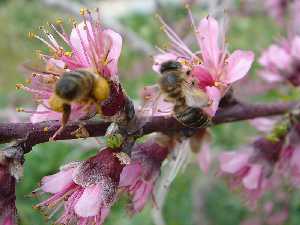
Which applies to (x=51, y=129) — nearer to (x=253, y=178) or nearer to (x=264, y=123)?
(x=253, y=178)

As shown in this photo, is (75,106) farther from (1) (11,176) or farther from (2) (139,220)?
(2) (139,220)

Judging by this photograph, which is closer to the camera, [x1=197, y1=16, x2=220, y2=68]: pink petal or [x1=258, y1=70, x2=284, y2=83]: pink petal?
[x1=197, y1=16, x2=220, y2=68]: pink petal

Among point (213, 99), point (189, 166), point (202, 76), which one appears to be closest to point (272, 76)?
point (202, 76)

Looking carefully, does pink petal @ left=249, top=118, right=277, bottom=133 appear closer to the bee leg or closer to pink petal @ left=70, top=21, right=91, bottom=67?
pink petal @ left=70, top=21, right=91, bottom=67

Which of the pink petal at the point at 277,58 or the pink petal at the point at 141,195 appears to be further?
the pink petal at the point at 277,58

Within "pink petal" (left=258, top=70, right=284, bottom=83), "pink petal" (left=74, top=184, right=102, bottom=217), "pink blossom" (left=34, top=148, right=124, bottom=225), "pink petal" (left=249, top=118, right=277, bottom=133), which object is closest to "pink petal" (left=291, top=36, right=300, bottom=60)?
"pink petal" (left=258, top=70, right=284, bottom=83)

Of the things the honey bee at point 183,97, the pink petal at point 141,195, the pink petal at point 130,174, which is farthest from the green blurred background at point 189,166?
the honey bee at point 183,97

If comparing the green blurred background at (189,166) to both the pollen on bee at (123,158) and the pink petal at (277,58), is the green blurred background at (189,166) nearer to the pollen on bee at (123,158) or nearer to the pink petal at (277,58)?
the pink petal at (277,58)
